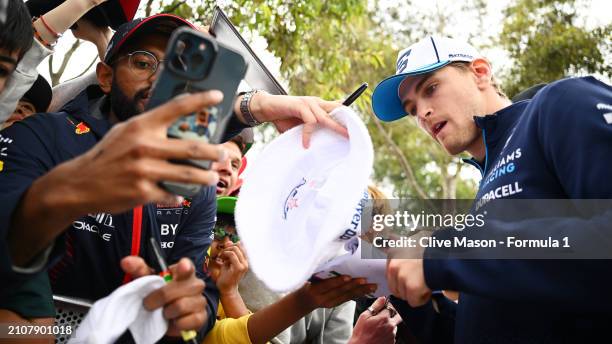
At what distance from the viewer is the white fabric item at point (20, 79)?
1856 millimetres

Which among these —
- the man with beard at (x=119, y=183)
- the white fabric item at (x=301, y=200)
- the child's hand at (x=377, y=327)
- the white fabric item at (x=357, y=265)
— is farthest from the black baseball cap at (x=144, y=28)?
the child's hand at (x=377, y=327)

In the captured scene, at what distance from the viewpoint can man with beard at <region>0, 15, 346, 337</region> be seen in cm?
121

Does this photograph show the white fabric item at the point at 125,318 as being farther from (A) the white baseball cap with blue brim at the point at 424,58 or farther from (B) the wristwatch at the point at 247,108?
(A) the white baseball cap with blue brim at the point at 424,58

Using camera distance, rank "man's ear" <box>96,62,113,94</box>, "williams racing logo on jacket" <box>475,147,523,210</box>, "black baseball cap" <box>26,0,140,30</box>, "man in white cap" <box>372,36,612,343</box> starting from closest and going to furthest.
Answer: "man in white cap" <box>372,36,612,343</box> < "williams racing logo on jacket" <box>475,147,523,210</box> < "man's ear" <box>96,62,113,94</box> < "black baseball cap" <box>26,0,140,30</box>

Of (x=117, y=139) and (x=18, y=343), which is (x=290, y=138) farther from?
(x=18, y=343)

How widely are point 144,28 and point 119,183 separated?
1348 millimetres

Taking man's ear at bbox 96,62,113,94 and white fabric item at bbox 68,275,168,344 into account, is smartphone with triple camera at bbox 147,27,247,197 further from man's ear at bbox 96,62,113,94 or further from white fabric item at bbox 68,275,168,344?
man's ear at bbox 96,62,113,94

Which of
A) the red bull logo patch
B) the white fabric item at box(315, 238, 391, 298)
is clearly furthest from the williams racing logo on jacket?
the red bull logo patch

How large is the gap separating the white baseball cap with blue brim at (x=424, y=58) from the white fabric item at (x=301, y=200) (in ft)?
3.13

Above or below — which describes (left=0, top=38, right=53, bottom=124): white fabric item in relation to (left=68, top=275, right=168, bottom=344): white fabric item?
above

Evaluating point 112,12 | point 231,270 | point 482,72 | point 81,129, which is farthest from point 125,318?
point 482,72

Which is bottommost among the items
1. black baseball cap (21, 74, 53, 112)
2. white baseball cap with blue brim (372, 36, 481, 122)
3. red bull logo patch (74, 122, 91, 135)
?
red bull logo patch (74, 122, 91, 135)

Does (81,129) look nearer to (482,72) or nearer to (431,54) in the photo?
(431,54)

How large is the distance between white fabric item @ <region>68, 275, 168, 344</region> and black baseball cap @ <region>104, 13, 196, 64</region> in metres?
1.21
